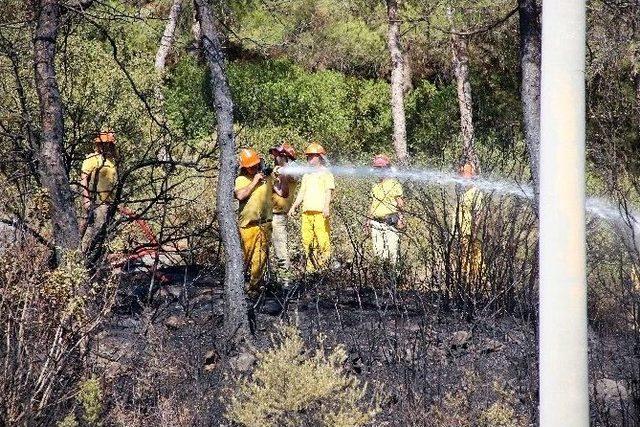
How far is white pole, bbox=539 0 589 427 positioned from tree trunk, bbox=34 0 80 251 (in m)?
5.07

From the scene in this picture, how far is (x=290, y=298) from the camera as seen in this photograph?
10.9 meters

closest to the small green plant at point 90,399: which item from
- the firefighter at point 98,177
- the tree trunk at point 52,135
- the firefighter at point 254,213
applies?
the tree trunk at point 52,135

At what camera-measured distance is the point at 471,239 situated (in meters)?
10.2

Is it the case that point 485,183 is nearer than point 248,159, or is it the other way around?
point 485,183

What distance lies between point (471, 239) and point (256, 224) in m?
2.46

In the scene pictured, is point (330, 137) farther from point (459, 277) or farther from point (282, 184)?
point (459, 277)

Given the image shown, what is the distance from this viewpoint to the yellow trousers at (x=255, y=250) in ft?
37.5

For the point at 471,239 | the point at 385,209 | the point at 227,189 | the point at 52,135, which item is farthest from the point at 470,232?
the point at 52,135

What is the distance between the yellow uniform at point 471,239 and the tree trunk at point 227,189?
1891 millimetres

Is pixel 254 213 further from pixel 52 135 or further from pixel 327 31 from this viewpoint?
pixel 327 31

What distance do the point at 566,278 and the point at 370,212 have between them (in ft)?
29.8

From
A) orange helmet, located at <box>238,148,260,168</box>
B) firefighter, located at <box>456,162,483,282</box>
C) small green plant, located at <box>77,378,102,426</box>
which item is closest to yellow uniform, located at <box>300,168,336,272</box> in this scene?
orange helmet, located at <box>238,148,260,168</box>

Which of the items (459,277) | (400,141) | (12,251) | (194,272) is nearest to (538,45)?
(459,277)

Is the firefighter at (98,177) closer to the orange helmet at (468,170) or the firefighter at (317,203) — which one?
the firefighter at (317,203)
